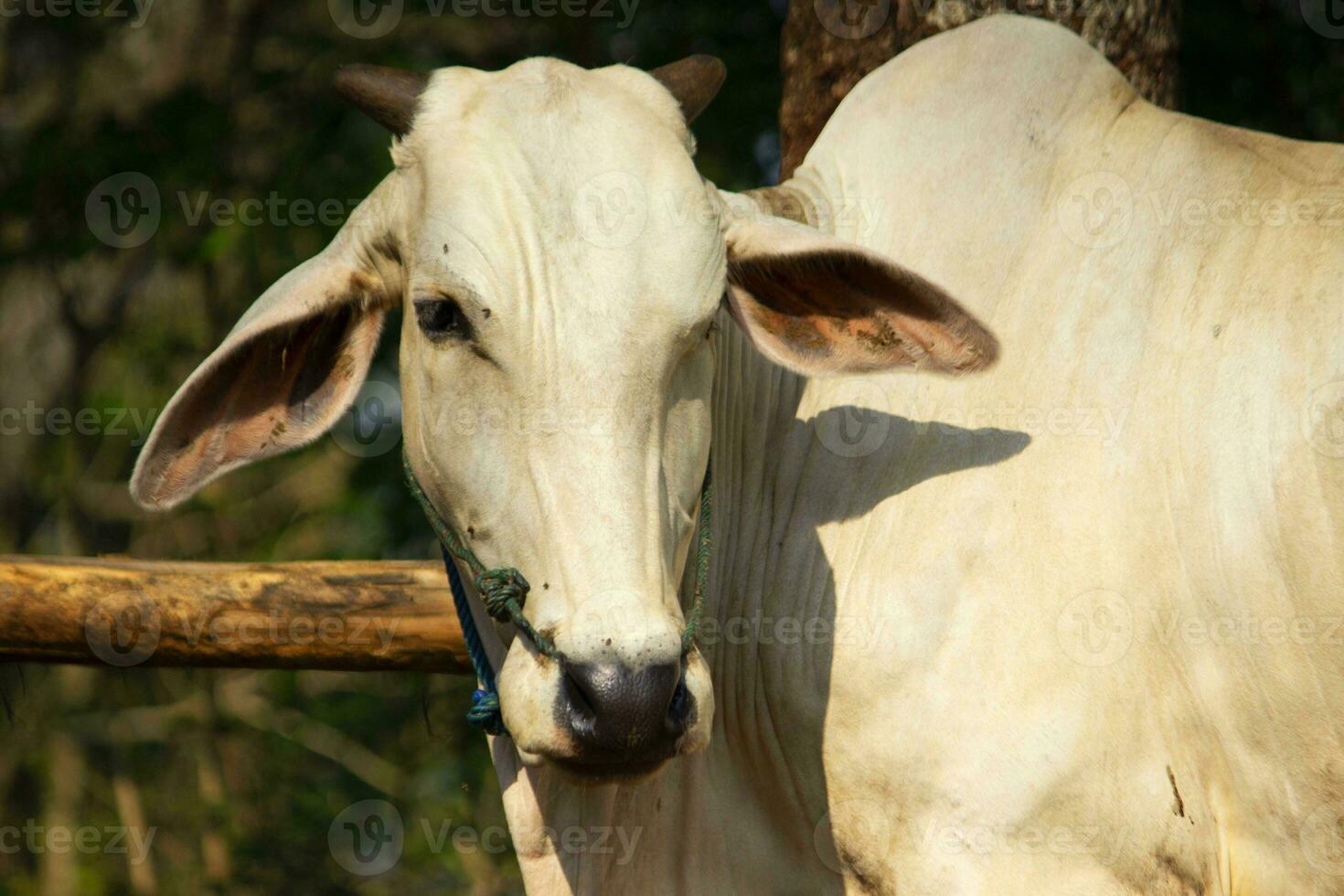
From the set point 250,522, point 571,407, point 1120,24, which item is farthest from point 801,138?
point 250,522

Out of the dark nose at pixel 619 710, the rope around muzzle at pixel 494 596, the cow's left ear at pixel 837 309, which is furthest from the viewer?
the cow's left ear at pixel 837 309

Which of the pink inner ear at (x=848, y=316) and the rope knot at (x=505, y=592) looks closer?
the rope knot at (x=505, y=592)

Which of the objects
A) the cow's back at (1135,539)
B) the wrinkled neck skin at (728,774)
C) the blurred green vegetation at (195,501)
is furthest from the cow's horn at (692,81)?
the blurred green vegetation at (195,501)

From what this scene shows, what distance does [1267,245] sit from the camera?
2.72 m

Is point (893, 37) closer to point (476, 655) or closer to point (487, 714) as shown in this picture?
point (476, 655)

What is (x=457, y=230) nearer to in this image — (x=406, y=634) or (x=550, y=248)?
(x=550, y=248)

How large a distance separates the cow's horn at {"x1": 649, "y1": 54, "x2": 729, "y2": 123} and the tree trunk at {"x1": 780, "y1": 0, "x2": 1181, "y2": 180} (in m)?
1.12

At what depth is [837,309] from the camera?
2861 millimetres

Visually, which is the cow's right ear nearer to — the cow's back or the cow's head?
the cow's head

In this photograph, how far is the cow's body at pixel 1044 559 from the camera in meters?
2.54

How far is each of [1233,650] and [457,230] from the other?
1.52 m

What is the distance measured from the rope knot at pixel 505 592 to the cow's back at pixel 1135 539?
68 cm

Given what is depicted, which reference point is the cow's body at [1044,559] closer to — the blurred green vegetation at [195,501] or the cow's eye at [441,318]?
the cow's eye at [441,318]

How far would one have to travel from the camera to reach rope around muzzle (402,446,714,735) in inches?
94.0
